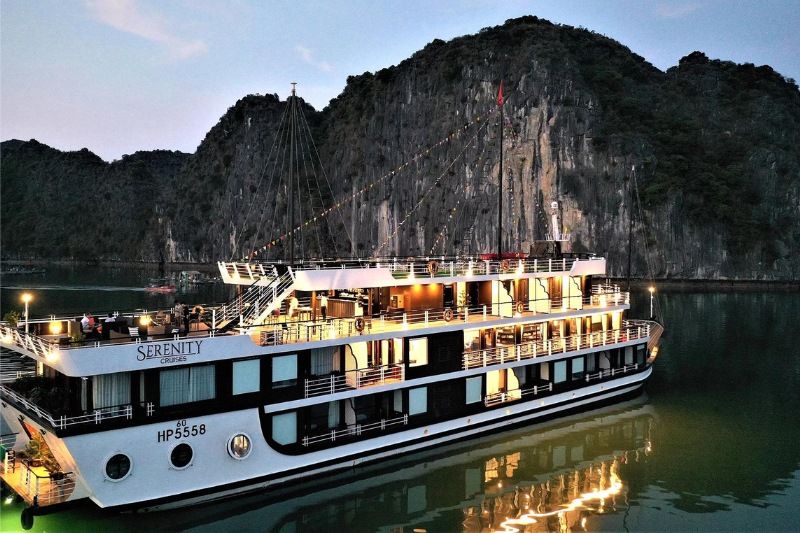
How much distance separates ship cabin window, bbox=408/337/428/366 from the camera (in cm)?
1909

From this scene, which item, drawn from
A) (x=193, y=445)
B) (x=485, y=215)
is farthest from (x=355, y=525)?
(x=485, y=215)

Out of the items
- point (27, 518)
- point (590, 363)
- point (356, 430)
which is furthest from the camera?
point (590, 363)

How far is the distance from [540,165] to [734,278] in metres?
35.6

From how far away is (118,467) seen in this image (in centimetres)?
1388

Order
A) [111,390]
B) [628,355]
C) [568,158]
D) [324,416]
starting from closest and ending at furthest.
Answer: [111,390] → [324,416] → [628,355] → [568,158]

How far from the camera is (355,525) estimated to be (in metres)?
15.5

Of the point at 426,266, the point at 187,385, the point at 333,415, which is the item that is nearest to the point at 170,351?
the point at 187,385

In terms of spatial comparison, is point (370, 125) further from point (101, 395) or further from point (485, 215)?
point (101, 395)

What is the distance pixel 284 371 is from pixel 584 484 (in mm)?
9350

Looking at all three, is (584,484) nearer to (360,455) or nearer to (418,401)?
(418,401)

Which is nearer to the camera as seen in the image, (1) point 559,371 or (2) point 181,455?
(2) point 181,455

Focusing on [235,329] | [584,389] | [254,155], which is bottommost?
[584,389]

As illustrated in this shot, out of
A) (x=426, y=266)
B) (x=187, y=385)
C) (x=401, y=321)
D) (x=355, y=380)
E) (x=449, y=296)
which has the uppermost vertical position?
(x=426, y=266)

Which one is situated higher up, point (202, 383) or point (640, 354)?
point (202, 383)
